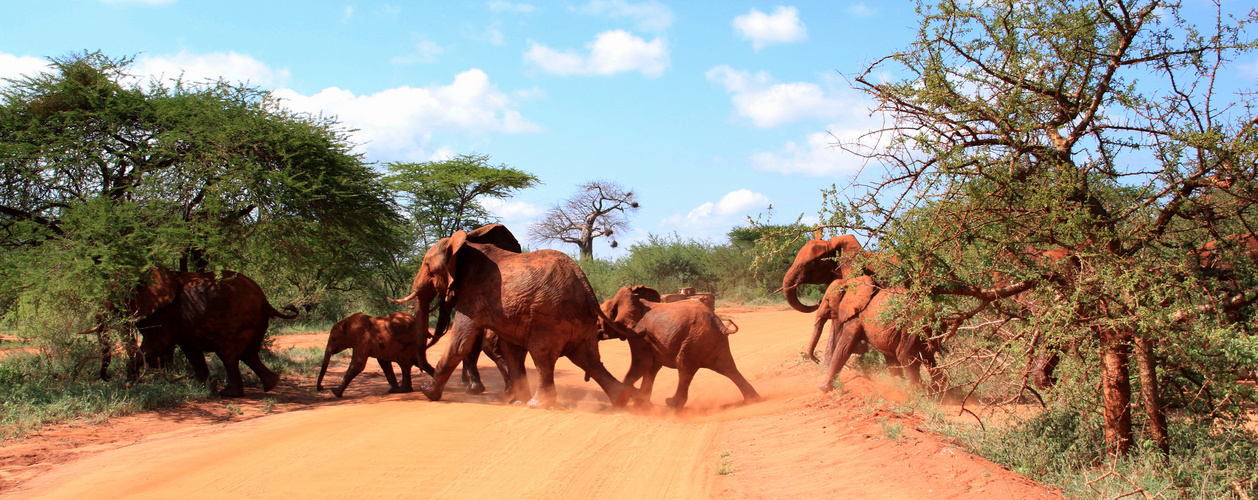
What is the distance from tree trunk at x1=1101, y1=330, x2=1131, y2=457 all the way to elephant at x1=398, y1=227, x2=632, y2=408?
196 inches

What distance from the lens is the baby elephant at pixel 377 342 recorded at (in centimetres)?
990

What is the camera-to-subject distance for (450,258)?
28.1 ft

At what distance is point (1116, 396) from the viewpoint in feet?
15.9

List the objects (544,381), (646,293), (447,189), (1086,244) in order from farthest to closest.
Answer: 1. (447,189)
2. (646,293)
3. (544,381)
4. (1086,244)

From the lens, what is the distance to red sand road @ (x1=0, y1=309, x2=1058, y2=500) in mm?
4898

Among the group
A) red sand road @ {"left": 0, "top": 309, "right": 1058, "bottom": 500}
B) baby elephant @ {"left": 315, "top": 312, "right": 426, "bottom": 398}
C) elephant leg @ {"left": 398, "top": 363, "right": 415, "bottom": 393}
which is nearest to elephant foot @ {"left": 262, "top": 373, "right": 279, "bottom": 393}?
baby elephant @ {"left": 315, "top": 312, "right": 426, "bottom": 398}

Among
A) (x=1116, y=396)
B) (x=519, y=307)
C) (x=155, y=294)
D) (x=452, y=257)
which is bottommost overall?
(x=1116, y=396)

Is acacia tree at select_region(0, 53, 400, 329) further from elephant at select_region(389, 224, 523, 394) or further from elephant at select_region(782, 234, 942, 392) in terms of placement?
elephant at select_region(782, 234, 942, 392)

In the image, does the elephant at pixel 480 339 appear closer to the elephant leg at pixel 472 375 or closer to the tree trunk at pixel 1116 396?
the elephant leg at pixel 472 375

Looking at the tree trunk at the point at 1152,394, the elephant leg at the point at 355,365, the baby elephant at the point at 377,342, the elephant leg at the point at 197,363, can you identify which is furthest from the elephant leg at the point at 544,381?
the tree trunk at the point at 1152,394

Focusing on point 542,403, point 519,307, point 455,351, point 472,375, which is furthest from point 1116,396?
point 472,375

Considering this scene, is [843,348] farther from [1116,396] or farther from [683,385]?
[1116,396]

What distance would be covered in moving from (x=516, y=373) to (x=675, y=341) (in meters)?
1.98

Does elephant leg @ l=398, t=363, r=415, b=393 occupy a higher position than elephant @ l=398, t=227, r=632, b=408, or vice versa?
elephant @ l=398, t=227, r=632, b=408
